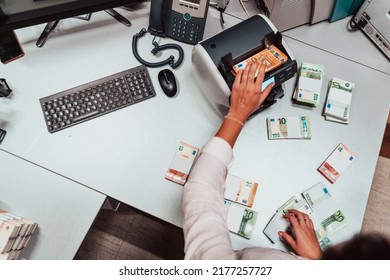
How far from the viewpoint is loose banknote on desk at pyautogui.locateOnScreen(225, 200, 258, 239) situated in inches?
39.8

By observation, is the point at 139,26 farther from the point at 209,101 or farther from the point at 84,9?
the point at 209,101

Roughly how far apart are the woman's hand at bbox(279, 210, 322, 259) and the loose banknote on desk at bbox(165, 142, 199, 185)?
0.33 metres

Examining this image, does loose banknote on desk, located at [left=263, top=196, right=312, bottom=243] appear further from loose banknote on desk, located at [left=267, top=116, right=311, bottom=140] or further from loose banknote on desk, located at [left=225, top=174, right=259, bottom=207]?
loose banknote on desk, located at [left=267, top=116, right=311, bottom=140]

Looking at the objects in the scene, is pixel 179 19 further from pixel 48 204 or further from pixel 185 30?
pixel 48 204

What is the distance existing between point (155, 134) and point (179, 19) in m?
0.42

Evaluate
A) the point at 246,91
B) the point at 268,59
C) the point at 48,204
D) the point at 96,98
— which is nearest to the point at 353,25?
the point at 268,59

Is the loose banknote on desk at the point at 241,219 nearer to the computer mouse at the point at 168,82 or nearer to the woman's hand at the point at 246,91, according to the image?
the woman's hand at the point at 246,91

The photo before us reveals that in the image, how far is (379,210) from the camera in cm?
171

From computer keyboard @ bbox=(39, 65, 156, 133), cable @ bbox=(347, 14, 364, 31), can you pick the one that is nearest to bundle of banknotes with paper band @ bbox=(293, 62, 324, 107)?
cable @ bbox=(347, 14, 364, 31)

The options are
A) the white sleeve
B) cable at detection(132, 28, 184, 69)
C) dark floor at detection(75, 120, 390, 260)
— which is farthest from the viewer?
dark floor at detection(75, 120, 390, 260)

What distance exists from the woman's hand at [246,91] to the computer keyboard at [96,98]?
311 mm

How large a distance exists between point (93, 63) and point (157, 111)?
0.97 ft
